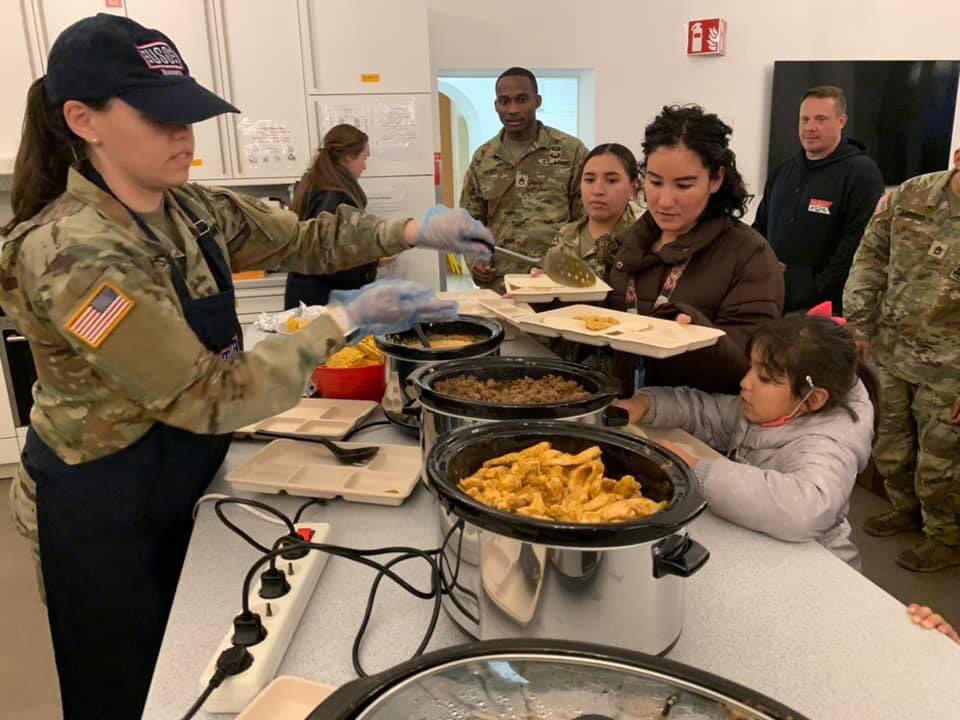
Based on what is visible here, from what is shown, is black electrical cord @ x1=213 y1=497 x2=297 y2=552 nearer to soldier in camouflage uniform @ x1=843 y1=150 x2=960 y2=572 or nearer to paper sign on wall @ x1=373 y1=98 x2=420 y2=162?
soldier in camouflage uniform @ x1=843 y1=150 x2=960 y2=572

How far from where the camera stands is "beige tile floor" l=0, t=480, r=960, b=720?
1990 mm

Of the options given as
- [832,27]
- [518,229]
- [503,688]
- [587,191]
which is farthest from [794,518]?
[832,27]

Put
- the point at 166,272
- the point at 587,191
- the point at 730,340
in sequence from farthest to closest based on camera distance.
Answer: the point at 587,191 < the point at 730,340 < the point at 166,272

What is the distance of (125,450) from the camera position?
1126 mm

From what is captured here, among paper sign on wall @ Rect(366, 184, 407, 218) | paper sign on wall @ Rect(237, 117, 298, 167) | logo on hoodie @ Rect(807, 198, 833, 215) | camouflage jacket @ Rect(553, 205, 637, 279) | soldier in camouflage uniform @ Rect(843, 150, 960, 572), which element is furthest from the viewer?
paper sign on wall @ Rect(366, 184, 407, 218)

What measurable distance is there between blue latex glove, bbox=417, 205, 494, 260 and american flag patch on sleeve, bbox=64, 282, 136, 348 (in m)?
0.71

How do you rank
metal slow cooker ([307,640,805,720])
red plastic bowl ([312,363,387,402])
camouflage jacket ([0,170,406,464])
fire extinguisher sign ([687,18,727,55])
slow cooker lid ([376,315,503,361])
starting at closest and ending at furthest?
1. metal slow cooker ([307,640,805,720])
2. camouflage jacket ([0,170,406,464])
3. slow cooker lid ([376,315,503,361])
4. red plastic bowl ([312,363,387,402])
5. fire extinguisher sign ([687,18,727,55])

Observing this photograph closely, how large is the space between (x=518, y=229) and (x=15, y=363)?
231 cm

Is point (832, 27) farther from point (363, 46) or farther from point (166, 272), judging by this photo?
point (166, 272)

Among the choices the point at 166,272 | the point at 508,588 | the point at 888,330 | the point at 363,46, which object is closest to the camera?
the point at 508,588

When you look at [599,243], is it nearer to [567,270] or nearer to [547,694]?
Answer: [567,270]

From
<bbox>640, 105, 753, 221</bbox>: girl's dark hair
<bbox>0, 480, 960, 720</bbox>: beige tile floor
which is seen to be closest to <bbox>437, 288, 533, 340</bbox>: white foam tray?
<bbox>640, 105, 753, 221</bbox>: girl's dark hair

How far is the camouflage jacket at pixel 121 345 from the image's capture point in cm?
96

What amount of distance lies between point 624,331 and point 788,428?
35cm
